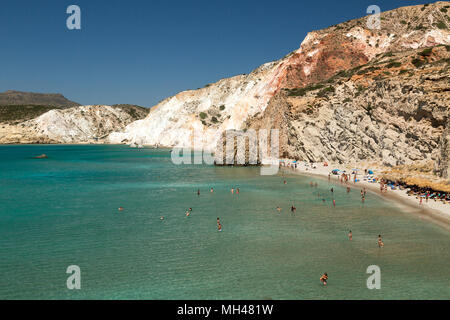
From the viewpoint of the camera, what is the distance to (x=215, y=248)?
21766 mm

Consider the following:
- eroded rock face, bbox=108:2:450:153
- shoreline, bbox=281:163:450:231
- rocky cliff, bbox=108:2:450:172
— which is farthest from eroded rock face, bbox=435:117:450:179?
eroded rock face, bbox=108:2:450:153

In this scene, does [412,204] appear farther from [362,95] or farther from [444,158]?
[362,95]

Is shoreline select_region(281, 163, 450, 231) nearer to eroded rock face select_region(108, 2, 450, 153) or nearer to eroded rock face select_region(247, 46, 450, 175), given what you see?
eroded rock face select_region(247, 46, 450, 175)

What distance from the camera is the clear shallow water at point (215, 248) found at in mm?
16344

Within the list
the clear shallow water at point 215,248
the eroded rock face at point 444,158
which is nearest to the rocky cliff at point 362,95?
the eroded rock face at point 444,158

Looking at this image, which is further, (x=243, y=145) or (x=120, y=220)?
(x=243, y=145)

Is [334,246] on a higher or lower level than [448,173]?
lower

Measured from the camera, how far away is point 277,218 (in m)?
29.1

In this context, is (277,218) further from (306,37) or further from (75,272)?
(306,37)

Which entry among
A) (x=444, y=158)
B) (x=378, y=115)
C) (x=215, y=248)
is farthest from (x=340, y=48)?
(x=215, y=248)

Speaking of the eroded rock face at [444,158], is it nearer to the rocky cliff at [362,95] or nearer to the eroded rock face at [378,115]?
the eroded rock face at [378,115]
